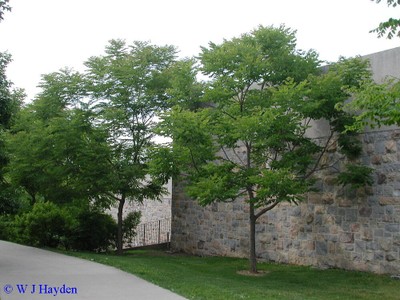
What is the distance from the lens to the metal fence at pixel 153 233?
2070 cm

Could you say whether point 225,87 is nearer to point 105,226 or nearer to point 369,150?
point 369,150

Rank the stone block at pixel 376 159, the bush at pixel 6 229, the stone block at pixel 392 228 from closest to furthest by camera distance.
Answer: the stone block at pixel 392 228, the stone block at pixel 376 159, the bush at pixel 6 229

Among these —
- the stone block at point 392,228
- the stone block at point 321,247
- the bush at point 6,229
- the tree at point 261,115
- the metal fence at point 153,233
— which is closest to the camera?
the tree at point 261,115

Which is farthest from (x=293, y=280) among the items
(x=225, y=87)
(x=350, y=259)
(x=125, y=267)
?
(x=225, y=87)

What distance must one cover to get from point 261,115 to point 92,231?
28.0ft

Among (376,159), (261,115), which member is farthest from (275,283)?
(376,159)

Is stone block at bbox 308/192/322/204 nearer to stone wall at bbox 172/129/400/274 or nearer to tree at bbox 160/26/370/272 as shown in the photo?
stone wall at bbox 172/129/400/274

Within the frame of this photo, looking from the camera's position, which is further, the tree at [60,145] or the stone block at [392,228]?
the tree at [60,145]

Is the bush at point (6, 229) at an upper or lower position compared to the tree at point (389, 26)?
lower

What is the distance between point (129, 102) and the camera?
1455 cm

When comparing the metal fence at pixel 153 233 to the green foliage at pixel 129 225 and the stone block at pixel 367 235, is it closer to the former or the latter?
the green foliage at pixel 129 225

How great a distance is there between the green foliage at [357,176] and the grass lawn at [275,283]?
1960 millimetres

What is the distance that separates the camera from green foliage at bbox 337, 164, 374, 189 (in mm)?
10368

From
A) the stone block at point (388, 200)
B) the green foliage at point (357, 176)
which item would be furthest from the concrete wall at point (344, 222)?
the green foliage at point (357, 176)
